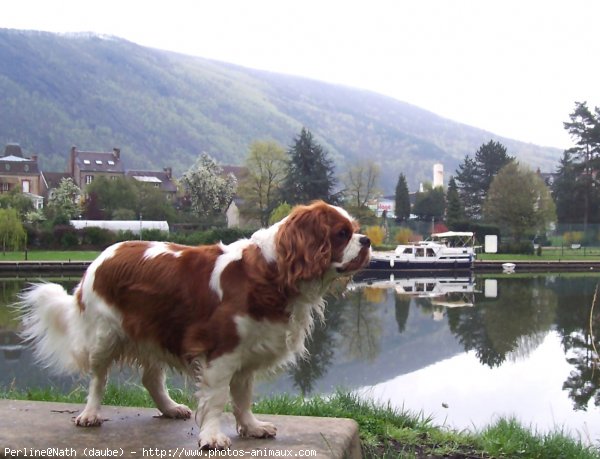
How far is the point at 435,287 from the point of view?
110 feet

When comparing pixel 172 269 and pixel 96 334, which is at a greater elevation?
pixel 172 269

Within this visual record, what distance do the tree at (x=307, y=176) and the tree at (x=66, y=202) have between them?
60.8 ft

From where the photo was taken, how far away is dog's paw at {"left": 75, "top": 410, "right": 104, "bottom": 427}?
429cm

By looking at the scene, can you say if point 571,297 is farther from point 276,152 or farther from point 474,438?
point 276,152

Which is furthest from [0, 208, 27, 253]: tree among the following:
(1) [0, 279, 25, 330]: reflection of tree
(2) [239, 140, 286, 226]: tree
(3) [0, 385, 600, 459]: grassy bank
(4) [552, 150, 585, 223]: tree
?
(4) [552, 150, 585, 223]: tree

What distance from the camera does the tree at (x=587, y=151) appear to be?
234ft

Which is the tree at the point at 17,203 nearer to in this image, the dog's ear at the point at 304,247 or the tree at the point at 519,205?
the tree at the point at 519,205

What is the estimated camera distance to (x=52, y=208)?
2363 inches

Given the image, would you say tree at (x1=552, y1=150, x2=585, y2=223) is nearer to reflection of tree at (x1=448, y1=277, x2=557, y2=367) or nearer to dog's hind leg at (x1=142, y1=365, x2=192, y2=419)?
reflection of tree at (x1=448, y1=277, x2=557, y2=367)

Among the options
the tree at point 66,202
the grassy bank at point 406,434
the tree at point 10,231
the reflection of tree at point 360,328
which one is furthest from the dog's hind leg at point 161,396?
the tree at point 66,202

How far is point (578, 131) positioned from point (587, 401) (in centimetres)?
6695

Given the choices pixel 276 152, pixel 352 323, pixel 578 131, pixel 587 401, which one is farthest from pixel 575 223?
pixel 587 401

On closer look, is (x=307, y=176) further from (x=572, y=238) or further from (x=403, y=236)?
(x=572, y=238)

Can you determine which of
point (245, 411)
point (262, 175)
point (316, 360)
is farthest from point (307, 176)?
point (245, 411)
